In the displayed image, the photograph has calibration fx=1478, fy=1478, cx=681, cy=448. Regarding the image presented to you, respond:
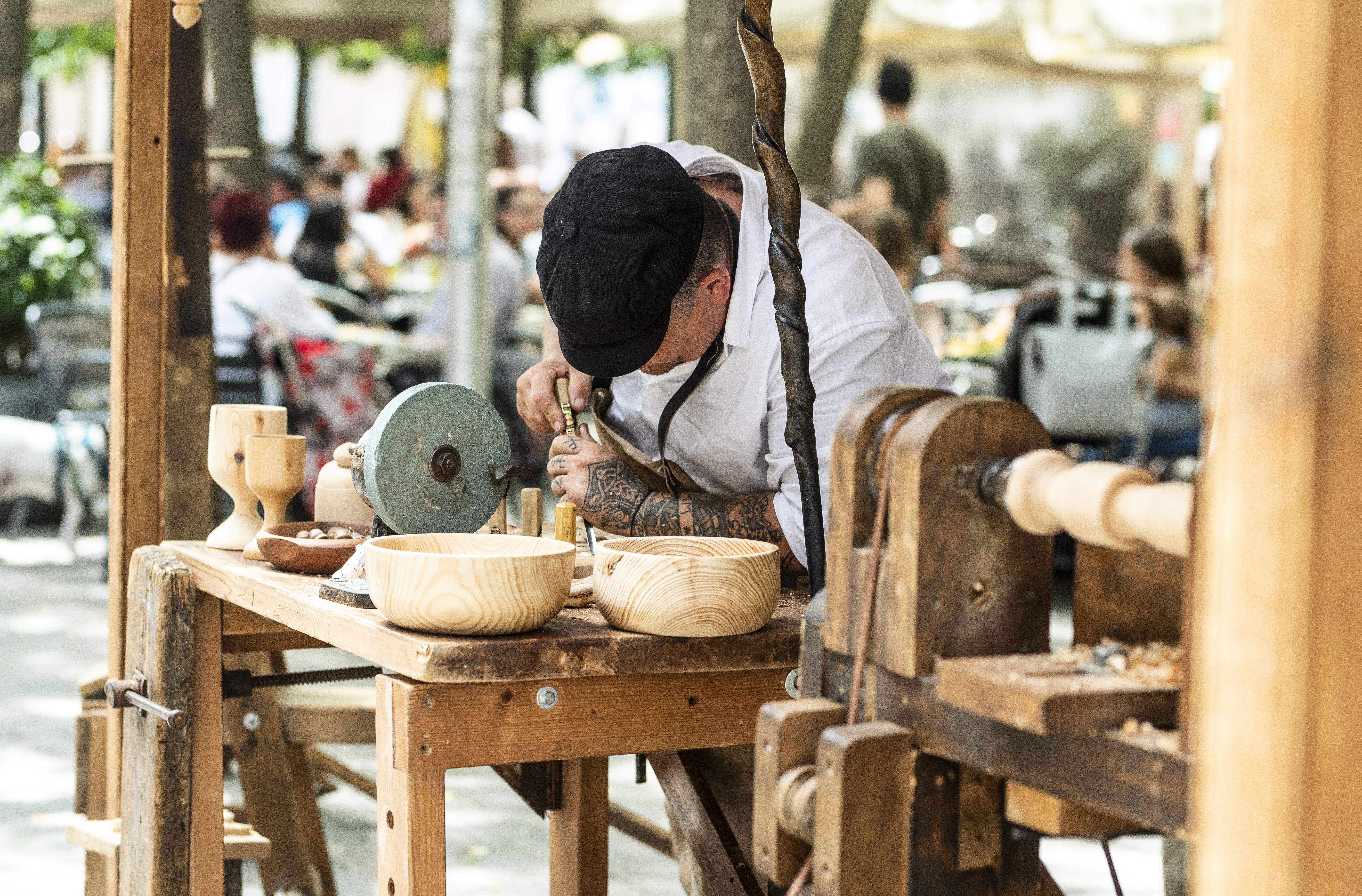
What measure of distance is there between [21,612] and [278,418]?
3955 mm

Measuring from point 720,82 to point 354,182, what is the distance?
11.6 metres

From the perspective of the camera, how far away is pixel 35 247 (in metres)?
7.82

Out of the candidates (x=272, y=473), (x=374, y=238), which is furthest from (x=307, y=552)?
(x=374, y=238)

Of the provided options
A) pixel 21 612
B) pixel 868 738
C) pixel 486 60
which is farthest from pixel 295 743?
pixel 486 60

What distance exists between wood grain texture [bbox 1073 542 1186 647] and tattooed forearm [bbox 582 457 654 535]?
109 centimetres

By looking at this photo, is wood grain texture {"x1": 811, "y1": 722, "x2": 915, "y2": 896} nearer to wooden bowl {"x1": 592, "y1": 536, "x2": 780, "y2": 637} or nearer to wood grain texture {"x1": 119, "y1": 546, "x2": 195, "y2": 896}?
wooden bowl {"x1": 592, "y1": 536, "x2": 780, "y2": 637}

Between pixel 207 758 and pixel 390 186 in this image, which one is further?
pixel 390 186

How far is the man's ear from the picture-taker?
2201mm

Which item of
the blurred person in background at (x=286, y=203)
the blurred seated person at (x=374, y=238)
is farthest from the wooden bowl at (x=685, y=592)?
the blurred seated person at (x=374, y=238)

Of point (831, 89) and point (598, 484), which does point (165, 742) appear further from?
point (831, 89)

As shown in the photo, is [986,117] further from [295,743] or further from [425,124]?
[295,743]

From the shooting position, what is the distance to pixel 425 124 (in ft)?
63.0

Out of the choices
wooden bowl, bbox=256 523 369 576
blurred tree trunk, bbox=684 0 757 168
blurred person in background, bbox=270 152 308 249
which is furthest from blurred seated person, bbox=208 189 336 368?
wooden bowl, bbox=256 523 369 576

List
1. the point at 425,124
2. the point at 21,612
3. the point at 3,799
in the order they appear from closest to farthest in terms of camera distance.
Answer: the point at 3,799
the point at 21,612
the point at 425,124
